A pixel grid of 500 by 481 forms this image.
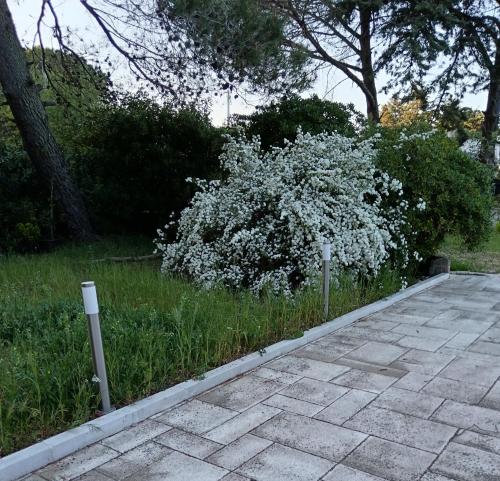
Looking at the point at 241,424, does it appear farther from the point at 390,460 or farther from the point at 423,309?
the point at 423,309

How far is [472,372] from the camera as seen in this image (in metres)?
3.58

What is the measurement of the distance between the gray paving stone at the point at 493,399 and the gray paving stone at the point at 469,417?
60 mm

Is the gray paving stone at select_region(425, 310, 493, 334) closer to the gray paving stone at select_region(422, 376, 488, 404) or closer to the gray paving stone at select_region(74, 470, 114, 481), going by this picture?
the gray paving stone at select_region(422, 376, 488, 404)

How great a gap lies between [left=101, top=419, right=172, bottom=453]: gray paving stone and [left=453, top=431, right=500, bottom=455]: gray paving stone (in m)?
1.55

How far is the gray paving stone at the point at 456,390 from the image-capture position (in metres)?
3.14

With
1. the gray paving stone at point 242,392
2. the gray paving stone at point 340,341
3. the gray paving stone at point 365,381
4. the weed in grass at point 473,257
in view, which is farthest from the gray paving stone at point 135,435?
the weed in grass at point 473,257

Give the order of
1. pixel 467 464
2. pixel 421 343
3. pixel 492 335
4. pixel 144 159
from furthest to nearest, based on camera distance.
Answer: pixel 144 159
pixel 492 335
pixel 421 343
pixel 467 464

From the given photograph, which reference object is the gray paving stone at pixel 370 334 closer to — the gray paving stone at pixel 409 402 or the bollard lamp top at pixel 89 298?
the gray paving stone at pixel 409 402

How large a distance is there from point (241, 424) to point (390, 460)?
816 mm

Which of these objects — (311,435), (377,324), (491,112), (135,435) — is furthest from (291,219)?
(491,112)

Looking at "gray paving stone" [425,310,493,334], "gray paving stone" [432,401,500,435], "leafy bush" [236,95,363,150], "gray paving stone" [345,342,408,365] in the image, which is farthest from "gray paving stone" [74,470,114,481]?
"leafy bush" [236,95,363,150]

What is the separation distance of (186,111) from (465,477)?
8.49m

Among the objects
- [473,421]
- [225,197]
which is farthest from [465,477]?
[225,197]

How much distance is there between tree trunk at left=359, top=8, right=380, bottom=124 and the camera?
13.6 m
